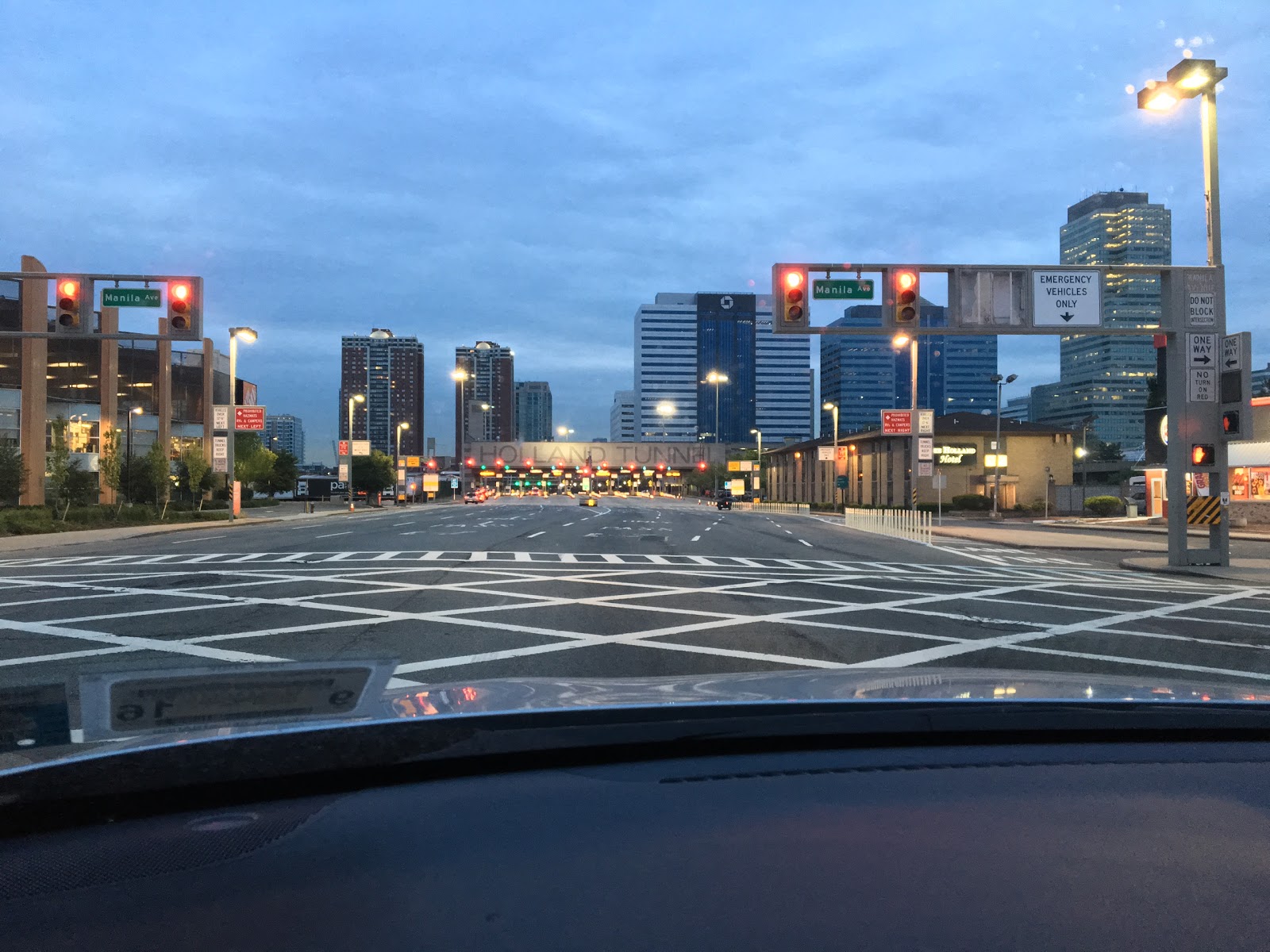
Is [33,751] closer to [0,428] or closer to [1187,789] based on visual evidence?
[1187,789]

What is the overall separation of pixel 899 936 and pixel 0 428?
205ft

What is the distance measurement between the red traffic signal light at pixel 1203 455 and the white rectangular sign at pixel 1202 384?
40.0 inches

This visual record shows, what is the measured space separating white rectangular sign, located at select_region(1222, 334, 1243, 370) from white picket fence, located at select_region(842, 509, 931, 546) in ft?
39.2

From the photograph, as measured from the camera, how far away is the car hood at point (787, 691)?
3242mm

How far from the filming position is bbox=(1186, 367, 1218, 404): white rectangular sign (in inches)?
762

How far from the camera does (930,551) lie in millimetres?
26156

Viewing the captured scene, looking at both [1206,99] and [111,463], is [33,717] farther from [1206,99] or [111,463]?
[111,463]

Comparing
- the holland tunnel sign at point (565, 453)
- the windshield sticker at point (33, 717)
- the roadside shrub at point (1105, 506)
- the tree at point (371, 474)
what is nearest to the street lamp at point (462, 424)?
the holland tunnel sign at point (565, 453)

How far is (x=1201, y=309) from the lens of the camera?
19.5 metres

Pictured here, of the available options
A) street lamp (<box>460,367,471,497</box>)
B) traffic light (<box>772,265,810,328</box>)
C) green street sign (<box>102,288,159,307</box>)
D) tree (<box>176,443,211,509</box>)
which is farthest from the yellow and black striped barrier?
street lamp (<box>460,367,471,497</box>)

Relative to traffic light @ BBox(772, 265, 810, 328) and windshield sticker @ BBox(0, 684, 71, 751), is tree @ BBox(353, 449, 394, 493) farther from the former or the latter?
windshield sticker @ BBox(0, 684, 71, 751)

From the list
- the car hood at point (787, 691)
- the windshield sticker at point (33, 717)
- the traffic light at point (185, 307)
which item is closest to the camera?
the windshield sticker at point (33, 717)

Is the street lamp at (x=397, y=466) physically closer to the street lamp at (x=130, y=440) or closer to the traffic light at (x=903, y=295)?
the street lamp at (x=130, y=440)

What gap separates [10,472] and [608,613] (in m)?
38.1
